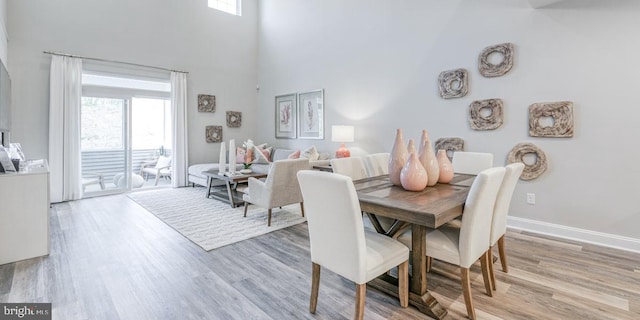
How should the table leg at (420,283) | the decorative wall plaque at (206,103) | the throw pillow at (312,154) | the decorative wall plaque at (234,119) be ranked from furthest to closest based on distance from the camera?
1. the decorative wall plaque at (234,119)
2. the decorative wall plaque at (206,103)
3. the throw pillow at (312,154)
4. the table leg at (420,283)

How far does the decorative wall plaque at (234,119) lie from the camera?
733cm

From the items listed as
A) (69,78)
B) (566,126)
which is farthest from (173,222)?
(566,126)

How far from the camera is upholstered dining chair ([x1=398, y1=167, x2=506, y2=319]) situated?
1.80 meters

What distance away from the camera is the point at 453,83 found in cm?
417

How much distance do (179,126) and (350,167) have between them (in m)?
4.88

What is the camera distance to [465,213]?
6.05ft

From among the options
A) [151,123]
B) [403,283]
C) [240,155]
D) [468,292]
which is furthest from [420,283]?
[151,123]

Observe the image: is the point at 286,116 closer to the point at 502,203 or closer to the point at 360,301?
the point at 502,203

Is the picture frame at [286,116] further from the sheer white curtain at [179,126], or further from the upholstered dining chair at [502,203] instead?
the upholstered dining chair at [502,203]

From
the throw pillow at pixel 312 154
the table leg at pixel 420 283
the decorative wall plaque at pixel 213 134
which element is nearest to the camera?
the table leg at pixel 420 283

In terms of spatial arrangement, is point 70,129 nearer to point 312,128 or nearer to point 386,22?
point 312,128

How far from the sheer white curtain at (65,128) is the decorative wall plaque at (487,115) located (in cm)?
631

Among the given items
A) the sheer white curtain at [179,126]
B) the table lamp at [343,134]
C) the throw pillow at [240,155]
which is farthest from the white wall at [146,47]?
the table lamp at [343,134]

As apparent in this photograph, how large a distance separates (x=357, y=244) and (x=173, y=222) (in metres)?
3.16
